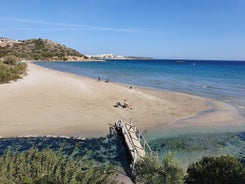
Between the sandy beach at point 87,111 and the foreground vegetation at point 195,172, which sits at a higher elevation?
the foreground vegetation at point 195,172

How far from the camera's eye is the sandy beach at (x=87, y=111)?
755 inches

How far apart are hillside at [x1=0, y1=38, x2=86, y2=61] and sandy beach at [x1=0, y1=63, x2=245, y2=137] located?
10724 centimetres

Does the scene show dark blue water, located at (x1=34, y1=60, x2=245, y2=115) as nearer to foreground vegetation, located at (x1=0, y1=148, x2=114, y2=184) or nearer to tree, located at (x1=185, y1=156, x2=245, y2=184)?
tree, located at (x1=185, y1=156, x2=245, y2=184)

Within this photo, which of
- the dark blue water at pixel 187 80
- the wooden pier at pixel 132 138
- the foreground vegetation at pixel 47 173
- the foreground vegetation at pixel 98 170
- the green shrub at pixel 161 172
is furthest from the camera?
the dark blue water at pixel 187 80

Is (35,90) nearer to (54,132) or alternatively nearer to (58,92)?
(58,92)

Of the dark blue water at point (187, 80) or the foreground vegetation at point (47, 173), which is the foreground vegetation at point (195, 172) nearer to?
the foreground vegetation at point (47, 173)

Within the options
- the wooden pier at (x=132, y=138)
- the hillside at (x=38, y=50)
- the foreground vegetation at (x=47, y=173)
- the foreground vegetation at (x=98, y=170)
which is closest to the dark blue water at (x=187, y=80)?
the wooden pier at (x=132, y=138)

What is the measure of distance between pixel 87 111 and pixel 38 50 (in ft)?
459

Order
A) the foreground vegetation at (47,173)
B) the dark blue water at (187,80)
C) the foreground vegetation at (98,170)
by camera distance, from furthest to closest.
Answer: the dark blue water at (187,80) < the foreground vegetation at (98,170) < the foreground vegetation at (47,173)

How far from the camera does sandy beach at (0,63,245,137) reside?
19.2 meters

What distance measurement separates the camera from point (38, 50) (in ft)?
504

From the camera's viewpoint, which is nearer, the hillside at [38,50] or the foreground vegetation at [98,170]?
the foreground vegetation at [98,170]

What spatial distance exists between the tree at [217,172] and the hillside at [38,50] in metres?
129

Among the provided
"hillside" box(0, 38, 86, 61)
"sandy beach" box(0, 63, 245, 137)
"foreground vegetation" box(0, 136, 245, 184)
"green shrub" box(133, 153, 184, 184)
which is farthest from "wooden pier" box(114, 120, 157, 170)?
"hillside" box(0, 38, 86, 61)
